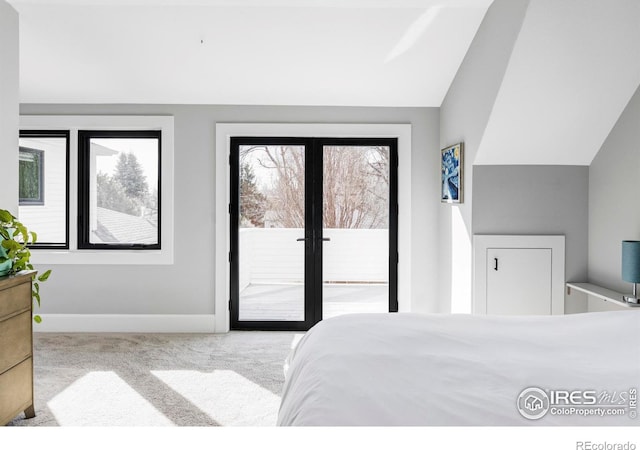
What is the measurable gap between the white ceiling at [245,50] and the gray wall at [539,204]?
1.07 m


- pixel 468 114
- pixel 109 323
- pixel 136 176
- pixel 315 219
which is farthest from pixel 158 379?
pixel 468 114

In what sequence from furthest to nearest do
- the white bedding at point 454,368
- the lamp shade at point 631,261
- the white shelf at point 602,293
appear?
the white shelf at point 602,293 < the lamp shade at point 631,261 < the white bedding at point 454,368

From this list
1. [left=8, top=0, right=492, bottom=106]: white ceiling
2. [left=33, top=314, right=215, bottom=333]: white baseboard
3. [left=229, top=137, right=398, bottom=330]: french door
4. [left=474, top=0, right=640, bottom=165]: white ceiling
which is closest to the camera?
[left=474, top=0, right=640, bottom=165]: white ceiling

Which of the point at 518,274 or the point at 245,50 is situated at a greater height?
the point at 245,50

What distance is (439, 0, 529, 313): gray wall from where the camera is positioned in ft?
9.25

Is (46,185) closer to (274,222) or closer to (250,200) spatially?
(250,200)

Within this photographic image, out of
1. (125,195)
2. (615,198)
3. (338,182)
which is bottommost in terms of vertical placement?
(615,198)

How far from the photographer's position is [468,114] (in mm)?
3486

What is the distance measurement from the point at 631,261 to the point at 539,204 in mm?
854

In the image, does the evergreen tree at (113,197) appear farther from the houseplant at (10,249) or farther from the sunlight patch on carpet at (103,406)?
the houseplant at (10,249)

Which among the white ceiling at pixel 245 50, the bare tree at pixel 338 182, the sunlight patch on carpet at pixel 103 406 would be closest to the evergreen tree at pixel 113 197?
the white ceiling at pixel 245 50

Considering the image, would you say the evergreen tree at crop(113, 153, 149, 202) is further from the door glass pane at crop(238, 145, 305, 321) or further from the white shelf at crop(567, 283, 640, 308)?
the white shelf at crop(567, 283, 640, 308)

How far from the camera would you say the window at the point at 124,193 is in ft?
14.7

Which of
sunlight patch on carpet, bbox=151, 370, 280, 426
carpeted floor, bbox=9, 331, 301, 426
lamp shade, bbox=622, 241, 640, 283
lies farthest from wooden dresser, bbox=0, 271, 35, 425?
lamp shade, bbox=622, 241, 640, 283
